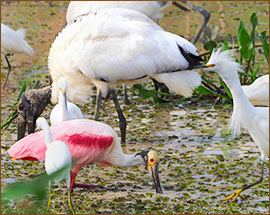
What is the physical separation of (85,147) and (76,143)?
6 centimetres

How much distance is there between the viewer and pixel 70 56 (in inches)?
157

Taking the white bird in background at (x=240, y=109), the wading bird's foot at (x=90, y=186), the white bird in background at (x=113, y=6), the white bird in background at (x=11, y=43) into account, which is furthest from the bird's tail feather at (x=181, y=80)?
the white bird in background at (x=11, y=43)

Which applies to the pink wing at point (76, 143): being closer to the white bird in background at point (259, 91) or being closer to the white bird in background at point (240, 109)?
the white bird in background at point (240, 109)

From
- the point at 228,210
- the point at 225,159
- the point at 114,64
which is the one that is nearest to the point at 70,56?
the point at 114,64

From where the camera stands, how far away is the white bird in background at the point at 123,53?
3.84 metres

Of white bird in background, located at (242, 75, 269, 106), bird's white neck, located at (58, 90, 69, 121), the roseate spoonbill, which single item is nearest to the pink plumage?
the roseate spoonbill

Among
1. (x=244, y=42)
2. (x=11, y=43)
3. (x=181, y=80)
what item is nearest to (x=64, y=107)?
(x=181, y=80)

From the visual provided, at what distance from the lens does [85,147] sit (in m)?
3.00

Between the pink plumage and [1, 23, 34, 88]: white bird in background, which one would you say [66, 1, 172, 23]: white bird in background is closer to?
[1, 23, 34, 88]: white bird in background

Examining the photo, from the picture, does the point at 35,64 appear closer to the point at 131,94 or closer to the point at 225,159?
the point at 131,94

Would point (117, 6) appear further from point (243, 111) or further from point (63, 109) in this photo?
point (243, 111)

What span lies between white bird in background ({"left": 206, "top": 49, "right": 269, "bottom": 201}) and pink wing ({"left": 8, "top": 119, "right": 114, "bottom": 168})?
78 centimetres

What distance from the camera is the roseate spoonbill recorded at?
117 inches

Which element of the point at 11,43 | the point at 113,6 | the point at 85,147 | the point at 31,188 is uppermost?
the point at 31,188
